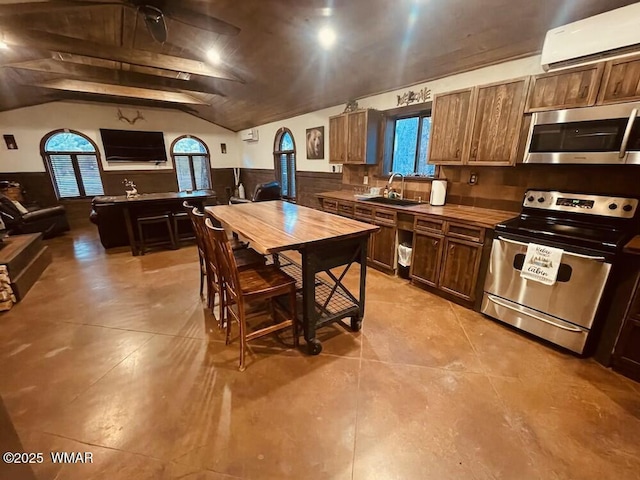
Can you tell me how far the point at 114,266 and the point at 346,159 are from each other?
3.66 m

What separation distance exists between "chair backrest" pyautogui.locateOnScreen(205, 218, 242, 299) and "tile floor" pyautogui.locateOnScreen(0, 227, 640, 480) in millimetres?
569

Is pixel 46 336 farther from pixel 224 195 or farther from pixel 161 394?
pixel 224 195

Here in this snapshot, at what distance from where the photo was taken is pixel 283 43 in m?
3.11

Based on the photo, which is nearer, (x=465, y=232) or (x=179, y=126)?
(x=465, y=232)

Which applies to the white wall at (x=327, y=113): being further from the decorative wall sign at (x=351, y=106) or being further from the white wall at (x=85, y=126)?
the white wall at (x=85, y=126)

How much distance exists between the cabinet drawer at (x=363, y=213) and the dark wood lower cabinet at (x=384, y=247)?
171mm

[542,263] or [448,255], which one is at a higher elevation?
[542,263]

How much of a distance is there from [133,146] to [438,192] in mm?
7592

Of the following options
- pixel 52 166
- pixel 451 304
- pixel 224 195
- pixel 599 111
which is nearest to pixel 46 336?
pixel 451 304

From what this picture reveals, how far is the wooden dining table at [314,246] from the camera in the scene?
6.09 ft

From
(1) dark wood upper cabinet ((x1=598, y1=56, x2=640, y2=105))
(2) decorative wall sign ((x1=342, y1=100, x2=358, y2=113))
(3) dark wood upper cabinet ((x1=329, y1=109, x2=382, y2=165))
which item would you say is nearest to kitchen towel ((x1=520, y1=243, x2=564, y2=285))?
(1) dark wood upper cabinet ((x1=598, y1=56, x2=640, y2=105))

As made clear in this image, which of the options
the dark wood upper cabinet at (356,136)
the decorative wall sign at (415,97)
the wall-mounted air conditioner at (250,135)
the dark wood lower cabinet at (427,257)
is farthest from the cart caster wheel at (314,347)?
the wall-mounted air conditioner at (250,135)

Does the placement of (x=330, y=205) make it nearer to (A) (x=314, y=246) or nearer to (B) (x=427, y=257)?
(B) (x=427, y=257)

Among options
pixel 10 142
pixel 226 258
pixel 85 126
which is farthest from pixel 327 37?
pixel 10 142
